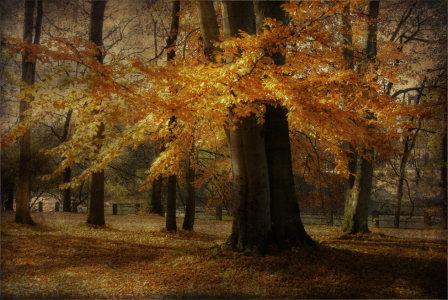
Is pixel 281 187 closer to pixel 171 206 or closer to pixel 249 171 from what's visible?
pixel 249 171

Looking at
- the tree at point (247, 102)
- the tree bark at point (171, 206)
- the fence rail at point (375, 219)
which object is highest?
the tree at point (247, 102)

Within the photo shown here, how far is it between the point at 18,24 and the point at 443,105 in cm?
808

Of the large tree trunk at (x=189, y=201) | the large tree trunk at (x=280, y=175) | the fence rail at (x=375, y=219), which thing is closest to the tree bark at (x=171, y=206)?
the large tree trunk at (x=189, y=201)

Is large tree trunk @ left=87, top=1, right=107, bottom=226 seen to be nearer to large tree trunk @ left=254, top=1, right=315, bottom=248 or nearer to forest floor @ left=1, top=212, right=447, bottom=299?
forest floor @ left=1, top=212, right=447, bottom=299

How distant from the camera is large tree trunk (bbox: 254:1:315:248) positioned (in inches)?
207

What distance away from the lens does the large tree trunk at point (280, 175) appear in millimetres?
5250

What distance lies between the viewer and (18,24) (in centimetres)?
560

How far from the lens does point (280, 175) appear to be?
5.45 meters

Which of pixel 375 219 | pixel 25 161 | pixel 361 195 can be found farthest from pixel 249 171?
pixel 375 219

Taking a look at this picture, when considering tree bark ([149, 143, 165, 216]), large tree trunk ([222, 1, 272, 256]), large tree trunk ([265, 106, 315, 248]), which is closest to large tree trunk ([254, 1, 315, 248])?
large tree trunk ([265, 106, 315, 248])

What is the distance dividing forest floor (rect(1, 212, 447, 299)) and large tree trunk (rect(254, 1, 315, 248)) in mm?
334

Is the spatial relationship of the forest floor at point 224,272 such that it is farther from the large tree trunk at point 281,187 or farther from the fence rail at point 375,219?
the fence rail at point 375,219

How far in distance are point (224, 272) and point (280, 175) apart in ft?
6.86

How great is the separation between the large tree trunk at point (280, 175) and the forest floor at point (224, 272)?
1.10 ft
